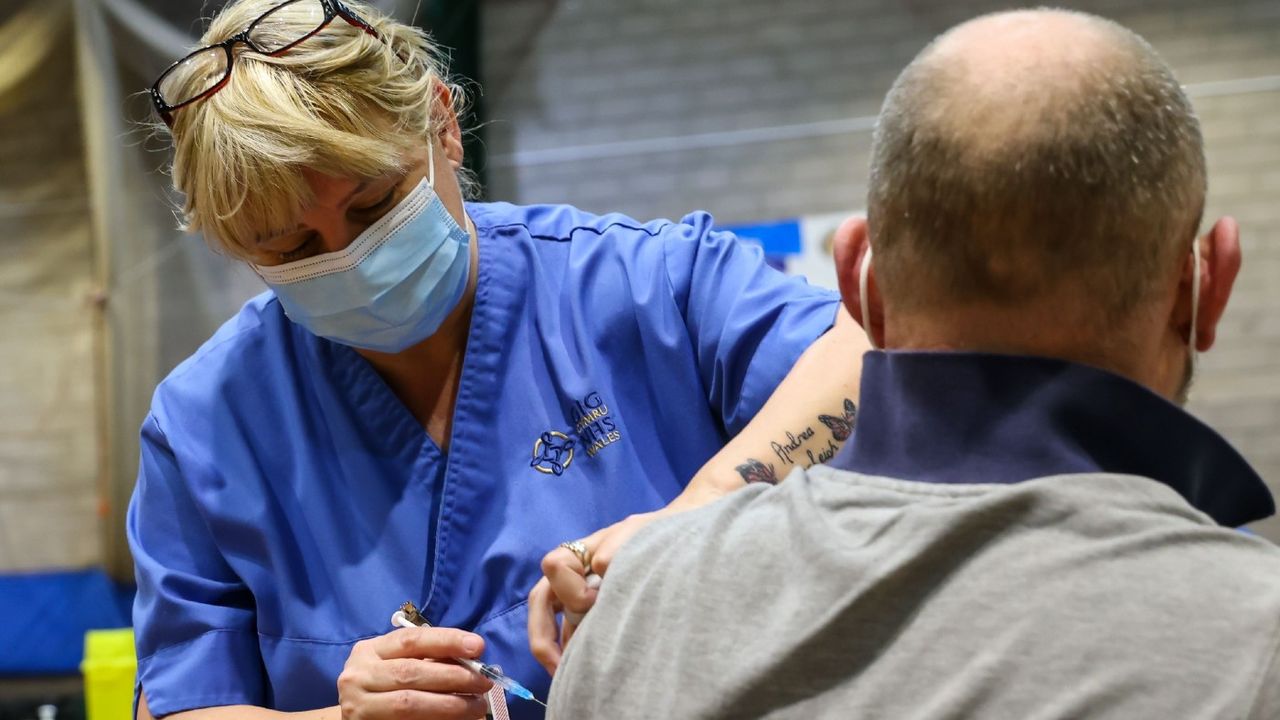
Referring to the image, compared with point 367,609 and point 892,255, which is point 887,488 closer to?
point 892,255

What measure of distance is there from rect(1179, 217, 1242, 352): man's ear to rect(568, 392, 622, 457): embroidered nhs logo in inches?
25.3

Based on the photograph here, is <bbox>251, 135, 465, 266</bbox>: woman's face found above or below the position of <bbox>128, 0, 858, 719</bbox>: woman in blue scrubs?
above

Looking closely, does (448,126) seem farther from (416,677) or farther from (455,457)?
(416,677)

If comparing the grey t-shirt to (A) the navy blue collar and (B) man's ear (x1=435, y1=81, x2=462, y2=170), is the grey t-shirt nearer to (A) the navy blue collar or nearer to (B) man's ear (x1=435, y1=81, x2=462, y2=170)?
(A) the navy blue collar

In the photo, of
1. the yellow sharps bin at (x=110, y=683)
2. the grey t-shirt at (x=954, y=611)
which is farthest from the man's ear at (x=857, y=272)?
the yellow sharps bin at (x=110, y=683)

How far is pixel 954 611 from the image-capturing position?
656 mm

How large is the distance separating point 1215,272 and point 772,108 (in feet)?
14.3

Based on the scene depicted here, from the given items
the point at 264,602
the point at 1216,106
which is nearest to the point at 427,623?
the point at 264,602

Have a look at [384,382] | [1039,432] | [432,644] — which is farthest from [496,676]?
[1039,432]

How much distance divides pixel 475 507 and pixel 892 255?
64 centimetres

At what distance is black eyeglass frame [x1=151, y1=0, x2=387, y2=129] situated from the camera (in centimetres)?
120

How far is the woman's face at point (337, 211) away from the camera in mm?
1216

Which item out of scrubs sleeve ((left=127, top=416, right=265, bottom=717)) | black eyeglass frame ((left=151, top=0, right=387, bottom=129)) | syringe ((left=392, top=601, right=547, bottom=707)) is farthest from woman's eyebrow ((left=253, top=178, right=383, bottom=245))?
syringe ((left=392, top=601, right=547, bottom=707))

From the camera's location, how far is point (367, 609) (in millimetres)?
1257
